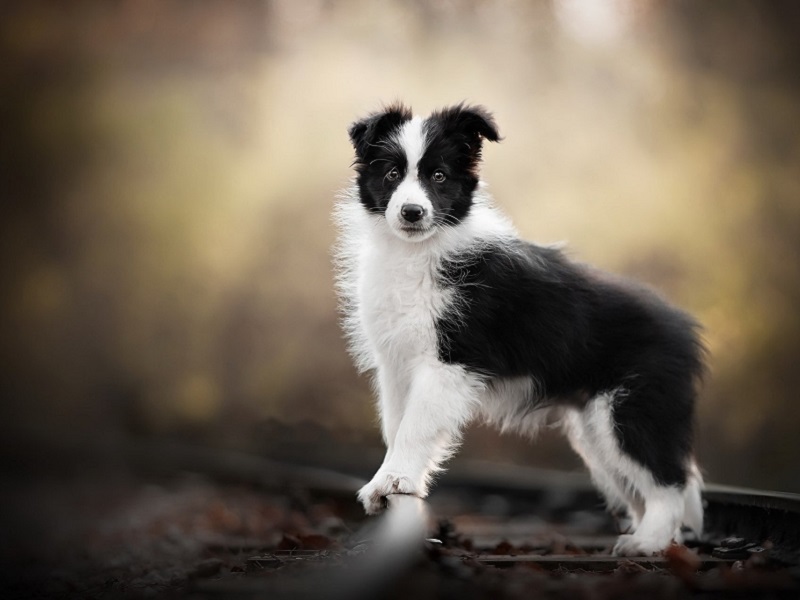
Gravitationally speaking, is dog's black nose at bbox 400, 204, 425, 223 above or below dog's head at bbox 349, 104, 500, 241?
below

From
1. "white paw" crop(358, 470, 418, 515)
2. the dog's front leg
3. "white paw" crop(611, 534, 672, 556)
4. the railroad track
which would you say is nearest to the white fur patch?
"white paw" crop(611, 534, 672, 556)

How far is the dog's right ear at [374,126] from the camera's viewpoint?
162 inches

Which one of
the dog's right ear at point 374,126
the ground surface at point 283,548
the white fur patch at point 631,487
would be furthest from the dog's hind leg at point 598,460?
the dog's right ear at point 374,126

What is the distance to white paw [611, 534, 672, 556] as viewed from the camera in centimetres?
396

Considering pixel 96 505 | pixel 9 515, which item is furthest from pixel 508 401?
pixel 96 505

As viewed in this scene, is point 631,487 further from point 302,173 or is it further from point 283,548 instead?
point 302,173

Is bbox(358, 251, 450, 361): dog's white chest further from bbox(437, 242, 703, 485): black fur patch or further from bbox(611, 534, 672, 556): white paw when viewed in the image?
bbox(611, 534, 672, 556): white paw

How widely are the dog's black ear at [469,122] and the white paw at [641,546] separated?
5.88 feet

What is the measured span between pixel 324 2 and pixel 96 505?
406 inches

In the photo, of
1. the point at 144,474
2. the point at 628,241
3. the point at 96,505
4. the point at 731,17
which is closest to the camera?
the point at 96,505

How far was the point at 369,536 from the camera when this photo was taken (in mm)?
3051

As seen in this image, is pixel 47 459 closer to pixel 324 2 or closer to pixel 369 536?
pixel 369 536

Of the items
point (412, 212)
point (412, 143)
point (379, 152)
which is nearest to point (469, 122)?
point (412, 143)

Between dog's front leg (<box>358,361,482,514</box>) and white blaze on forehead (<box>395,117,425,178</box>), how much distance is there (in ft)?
2.75
